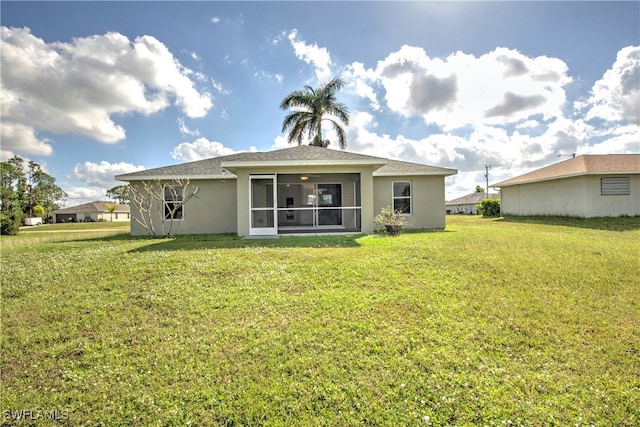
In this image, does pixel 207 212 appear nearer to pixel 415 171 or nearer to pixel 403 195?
pixel 403 195

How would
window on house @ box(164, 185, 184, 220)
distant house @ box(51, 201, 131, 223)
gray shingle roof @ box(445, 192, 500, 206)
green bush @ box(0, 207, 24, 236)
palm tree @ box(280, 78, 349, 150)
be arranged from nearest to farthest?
1. window on house @ box(164, 185, 184, 220)
2. green bush @ box(0, 207, 24, 236)
3. palm tree @ box(280, 78, 349, 150)
4. gray shingle roof @ box(445, 192, 500, 206)
5. distant house @ box(51, 201, 131, 223)

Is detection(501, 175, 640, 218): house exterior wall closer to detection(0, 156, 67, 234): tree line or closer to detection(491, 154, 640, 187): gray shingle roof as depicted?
detection(491, 154, 640, 187): gray shingle roof

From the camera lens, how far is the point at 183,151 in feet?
72.4

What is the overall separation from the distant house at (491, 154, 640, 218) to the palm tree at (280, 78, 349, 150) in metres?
14.3

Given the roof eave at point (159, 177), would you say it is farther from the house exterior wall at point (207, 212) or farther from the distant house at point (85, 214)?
the distant house at point (85, 214)

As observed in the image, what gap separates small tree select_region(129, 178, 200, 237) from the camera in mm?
13195

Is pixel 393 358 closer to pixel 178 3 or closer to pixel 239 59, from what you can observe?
pixel 178 3

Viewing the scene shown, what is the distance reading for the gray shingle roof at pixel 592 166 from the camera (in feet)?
51.6

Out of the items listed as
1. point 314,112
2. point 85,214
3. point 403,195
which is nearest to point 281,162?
point 403,195

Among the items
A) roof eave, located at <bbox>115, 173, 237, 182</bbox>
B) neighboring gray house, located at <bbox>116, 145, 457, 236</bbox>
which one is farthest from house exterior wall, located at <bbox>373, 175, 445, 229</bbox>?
roof eave, located at <bbox>115, 173, 237, 182</bbox>

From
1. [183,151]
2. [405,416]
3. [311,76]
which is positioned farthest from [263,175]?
[311,76]

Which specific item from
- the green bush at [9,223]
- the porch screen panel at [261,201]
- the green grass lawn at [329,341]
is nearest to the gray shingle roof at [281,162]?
the porch screen panel at [261,201]

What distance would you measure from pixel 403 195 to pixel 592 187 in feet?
36.0

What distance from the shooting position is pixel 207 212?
540 inches
